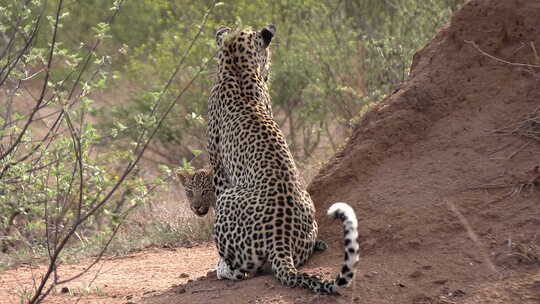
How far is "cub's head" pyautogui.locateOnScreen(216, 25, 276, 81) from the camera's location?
6105 mm

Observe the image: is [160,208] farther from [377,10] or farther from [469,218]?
[377,10]

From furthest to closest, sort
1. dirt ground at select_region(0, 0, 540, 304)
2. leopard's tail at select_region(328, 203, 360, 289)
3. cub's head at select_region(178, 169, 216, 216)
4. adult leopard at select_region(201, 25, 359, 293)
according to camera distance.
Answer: cub's head at select_region(178, 169, 216, 216)
adult leopard at select_region(201, 25, 359, 293)
dirt ground at select_region(0, 0, 540, 304)
leopard's tail at select_region(328, 203, 360, 289)

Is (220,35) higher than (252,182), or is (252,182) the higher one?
(220,35)

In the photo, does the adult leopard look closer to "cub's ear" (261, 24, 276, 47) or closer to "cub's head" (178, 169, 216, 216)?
"cub's ear" (261, 24, 276, 47)

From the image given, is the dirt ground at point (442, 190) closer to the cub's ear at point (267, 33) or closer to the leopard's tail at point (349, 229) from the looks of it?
the leopard's tail at point (349, 229)

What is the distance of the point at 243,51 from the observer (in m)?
6.12

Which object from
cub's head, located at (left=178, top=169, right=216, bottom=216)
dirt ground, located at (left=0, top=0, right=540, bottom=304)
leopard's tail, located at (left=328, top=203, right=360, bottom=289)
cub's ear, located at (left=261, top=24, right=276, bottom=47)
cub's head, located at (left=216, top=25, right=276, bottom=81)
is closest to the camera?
leopard's tail, located at (left=328, top=203, right=360, bottom=289)

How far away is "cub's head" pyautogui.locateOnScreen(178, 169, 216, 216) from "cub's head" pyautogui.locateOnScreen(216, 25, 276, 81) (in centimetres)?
97

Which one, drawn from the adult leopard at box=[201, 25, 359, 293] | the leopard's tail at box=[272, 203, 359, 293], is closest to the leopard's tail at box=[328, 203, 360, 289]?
the leopard's tail at box=[272, 203, 359, 293]

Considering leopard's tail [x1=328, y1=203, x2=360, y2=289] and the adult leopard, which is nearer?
leopard's tail [x1=328, y1=203, x2=360, y2=289]

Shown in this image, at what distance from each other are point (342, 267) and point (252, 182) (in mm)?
1391

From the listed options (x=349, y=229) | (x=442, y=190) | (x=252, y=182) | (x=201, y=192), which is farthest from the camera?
(x=201, y=192)

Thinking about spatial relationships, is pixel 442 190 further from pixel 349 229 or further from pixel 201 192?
pixel 201 192

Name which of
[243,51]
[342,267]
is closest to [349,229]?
[342,267]
